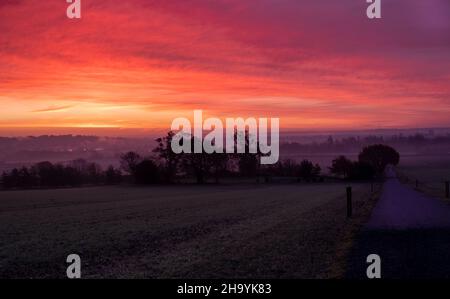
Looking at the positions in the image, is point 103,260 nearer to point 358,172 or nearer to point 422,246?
point 422,246

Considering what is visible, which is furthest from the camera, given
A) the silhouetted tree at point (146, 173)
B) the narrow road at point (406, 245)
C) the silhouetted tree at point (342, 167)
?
the silhouetted tree at point (342, 167)

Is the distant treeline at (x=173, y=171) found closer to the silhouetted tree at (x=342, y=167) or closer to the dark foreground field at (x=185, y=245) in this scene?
the silhouetted tree at (x=342, y=167)

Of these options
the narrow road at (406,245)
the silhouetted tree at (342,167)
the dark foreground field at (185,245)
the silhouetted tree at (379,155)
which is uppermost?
the silhouetted tree at (379,155)

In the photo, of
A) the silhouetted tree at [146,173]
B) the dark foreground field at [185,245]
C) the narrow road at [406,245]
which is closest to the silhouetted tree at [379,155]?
the silhouetted tree at [146,173]

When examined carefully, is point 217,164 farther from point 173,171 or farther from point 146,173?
point 146,173

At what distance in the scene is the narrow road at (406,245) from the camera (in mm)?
13234

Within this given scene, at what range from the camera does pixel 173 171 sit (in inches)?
3844

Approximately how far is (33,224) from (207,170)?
7016cm

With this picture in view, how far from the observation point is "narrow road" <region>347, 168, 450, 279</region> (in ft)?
43.4

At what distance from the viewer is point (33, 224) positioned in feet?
95.3

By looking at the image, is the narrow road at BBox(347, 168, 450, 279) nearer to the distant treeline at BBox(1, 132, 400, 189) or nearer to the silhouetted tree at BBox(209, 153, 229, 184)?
the distant treeline at BBox(1, 132, 400, 189)

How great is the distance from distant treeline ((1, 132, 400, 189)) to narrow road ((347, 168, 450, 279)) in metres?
69.4

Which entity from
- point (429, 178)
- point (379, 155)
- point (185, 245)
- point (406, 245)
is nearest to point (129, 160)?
point (429, 178)

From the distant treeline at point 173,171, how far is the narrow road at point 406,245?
69.4 metres
